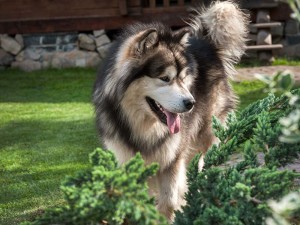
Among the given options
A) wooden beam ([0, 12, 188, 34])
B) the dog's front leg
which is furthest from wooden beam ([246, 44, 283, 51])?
the dog's front leg

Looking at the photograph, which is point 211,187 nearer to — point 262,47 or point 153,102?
point 153,102

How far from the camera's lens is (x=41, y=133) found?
766cm

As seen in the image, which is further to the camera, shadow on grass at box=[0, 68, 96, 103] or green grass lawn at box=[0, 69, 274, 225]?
shadow on grass at box=[0, 68, 96, 103]

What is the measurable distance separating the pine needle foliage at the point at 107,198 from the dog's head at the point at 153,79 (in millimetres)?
2044

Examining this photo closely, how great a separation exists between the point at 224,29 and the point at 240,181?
308 cm

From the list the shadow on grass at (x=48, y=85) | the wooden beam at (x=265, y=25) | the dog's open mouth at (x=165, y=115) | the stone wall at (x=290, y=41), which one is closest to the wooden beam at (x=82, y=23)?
the shadow on grass at (x=48, y=85)

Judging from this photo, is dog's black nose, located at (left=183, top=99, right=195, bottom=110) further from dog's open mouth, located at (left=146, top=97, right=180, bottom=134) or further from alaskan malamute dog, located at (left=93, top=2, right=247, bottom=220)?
dog's open mouth, located at (left=146, top=97, right=180, bottom=134)

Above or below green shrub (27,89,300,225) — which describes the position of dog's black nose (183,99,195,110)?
below

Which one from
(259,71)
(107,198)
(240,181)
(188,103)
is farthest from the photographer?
(259,71)

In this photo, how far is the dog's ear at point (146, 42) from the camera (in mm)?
4025

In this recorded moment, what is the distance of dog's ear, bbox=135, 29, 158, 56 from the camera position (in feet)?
Answer: 13.2

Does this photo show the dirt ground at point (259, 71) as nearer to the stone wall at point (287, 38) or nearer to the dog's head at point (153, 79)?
the stone wall at point (287, 38)

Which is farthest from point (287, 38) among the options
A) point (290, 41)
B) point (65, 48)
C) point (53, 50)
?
point (53, 50)

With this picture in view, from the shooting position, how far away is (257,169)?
2.32m
